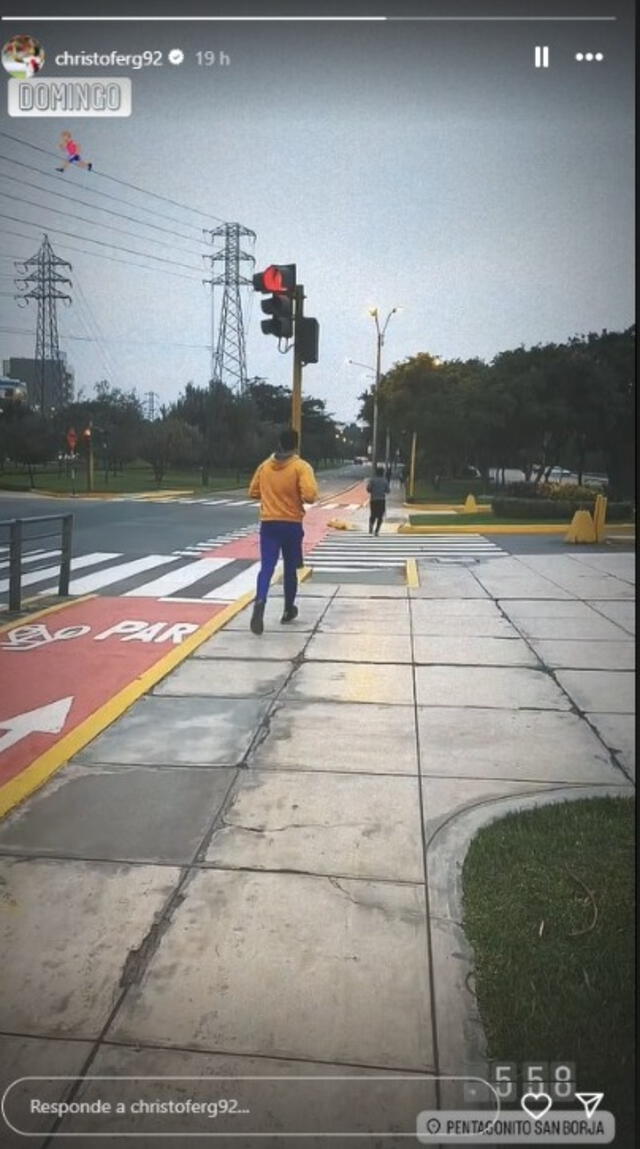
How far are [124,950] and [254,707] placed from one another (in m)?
2.29

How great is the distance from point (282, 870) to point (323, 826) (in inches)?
14.2

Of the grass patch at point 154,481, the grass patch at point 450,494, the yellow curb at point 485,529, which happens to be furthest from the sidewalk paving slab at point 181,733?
the grass patch at point 450,494

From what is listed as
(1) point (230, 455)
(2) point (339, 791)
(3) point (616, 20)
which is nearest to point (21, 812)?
(2) point (339, 791)

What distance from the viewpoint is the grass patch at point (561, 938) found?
1.66 metres

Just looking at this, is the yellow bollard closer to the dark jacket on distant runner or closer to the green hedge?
the dark jacket on distant runner

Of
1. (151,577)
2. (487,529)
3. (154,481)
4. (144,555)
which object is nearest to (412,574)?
(151,577)

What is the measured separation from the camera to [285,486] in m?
6.01

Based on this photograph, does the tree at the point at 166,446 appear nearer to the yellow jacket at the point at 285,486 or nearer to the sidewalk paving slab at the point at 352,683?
the yellow jacket at the point at 285,486

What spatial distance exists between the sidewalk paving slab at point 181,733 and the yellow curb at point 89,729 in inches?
2.7

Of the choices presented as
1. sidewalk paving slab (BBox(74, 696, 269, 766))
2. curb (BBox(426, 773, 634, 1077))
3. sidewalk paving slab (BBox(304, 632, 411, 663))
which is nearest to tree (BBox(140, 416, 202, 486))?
sidewalk paving slab (BBox(304, 632, 411, 663))

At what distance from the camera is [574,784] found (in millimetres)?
3277

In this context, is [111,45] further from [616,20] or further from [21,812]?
[21,812]

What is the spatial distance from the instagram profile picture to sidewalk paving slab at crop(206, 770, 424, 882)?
2427 mm

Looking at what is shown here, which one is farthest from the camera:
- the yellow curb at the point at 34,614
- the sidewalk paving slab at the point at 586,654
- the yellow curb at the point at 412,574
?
the yellow curb at the point at 412,574
